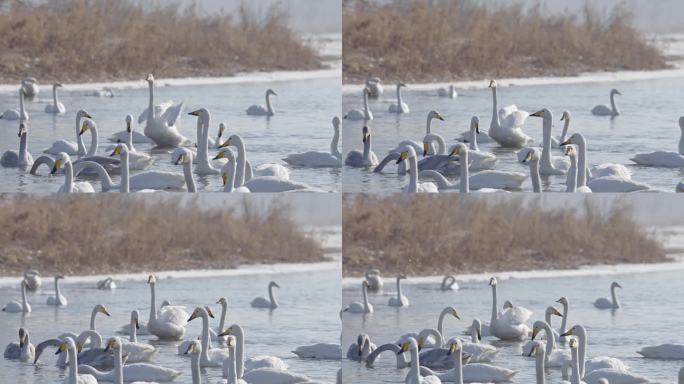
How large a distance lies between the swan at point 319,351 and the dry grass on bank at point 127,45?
6.19 metres

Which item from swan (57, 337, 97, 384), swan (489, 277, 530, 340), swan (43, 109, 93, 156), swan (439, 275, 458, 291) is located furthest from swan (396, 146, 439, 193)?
swan (43, 109, 93, 156)

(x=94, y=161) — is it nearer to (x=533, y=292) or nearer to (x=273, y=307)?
(x=273, y=307)

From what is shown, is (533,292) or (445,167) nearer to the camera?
(445,167)

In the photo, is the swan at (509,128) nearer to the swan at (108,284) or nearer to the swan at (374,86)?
the swan at (374,86)

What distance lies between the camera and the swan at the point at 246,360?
13.3m

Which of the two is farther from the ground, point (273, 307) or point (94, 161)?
point (94, 161)

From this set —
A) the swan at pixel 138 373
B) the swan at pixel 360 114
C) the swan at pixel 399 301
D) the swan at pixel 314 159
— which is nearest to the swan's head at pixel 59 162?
the swan at pixel 138 373

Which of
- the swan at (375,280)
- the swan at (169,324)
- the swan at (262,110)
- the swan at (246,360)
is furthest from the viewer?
the swan at (262,110)

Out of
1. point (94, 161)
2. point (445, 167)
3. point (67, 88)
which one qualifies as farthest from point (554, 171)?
point (67, 88)

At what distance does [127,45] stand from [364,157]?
6.49 m

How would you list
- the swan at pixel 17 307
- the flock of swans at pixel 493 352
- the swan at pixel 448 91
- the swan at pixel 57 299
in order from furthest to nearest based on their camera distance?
1. the swan at pixel 448 91
2. the swan at pixel 57 299
3. the swan at pixel 17 307
4. the flock of swans at pixel 493 352

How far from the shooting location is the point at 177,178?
1441cm

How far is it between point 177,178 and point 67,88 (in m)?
6.95

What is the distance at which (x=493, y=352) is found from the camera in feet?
46.2
